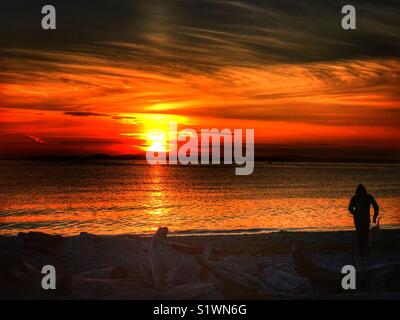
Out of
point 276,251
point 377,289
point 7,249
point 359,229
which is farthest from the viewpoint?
point 276,251

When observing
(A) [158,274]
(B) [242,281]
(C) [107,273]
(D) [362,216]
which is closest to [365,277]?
(B) [242,281]

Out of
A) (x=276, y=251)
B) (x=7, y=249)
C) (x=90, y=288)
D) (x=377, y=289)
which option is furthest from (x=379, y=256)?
(x=7, y=249)

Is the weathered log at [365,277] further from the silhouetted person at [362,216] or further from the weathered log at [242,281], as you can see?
the silhouetted person at [362,216]

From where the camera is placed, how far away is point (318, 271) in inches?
569

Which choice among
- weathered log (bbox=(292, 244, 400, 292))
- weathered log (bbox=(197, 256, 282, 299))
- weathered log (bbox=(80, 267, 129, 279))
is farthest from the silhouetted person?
weathered log (bbox=(80, 267, 129, 279))

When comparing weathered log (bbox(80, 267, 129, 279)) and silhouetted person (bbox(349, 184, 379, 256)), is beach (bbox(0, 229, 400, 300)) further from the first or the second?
silhouetted person (bbox(349, 184, 379, 256))

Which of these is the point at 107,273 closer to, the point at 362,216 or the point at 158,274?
the point at 158,274

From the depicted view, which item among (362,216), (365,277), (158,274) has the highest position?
(362,216)

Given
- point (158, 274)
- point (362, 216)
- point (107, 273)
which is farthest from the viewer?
point (362, 216)

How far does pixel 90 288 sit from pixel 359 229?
9659 mm

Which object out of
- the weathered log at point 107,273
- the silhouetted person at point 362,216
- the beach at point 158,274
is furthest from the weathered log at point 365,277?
the weathered log at point 107,273

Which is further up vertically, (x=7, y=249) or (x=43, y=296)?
(x=7, y=249)

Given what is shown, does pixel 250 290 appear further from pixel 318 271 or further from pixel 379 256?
pixel 379 256

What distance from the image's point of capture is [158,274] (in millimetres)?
14148
